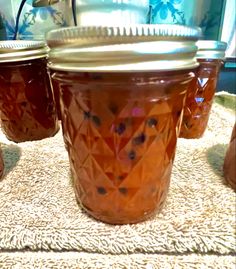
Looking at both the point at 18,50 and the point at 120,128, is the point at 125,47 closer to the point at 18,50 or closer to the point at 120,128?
the point at 120,128

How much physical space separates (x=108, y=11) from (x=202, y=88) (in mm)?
225

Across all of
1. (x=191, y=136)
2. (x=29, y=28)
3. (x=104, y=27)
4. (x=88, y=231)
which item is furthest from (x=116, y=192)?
(x=29, y=28)

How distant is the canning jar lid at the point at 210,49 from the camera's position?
0.41 metres

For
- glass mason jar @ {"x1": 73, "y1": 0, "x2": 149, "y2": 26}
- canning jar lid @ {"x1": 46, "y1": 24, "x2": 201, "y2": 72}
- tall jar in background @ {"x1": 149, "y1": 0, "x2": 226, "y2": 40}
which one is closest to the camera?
canning jar lid @ {"x1": 46, "y1": 24, "x2": 201, "y2": 72}

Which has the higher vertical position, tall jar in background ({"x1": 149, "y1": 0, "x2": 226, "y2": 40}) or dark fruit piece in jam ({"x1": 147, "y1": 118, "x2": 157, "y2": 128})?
tall jar in background ({"x1": 149, "y1": 0, "x2": 226, "y2": 40})

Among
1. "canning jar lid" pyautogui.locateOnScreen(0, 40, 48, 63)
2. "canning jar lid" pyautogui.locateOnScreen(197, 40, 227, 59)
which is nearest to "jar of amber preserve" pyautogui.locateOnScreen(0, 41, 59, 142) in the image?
"canning jar lid" pyautogui.locateOnScreen(0, 40, 48, 63)

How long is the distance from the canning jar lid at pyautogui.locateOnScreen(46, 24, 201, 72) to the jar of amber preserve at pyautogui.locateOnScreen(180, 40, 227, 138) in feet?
0.70

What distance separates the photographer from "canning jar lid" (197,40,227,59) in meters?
0.41

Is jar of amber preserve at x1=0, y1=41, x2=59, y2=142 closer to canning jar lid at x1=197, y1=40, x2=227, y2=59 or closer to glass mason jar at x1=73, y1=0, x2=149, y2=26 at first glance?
glass mason jar at x1=73, y1=0, x2=149, y2=26

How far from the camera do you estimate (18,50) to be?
40cm

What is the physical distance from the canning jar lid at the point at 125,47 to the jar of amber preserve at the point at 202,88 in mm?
212

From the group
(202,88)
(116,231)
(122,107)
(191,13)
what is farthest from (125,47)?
(191,13)

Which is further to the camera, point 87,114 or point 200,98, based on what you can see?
point 200,98

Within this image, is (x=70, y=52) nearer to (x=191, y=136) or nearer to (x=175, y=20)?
(x=191, y=136)
